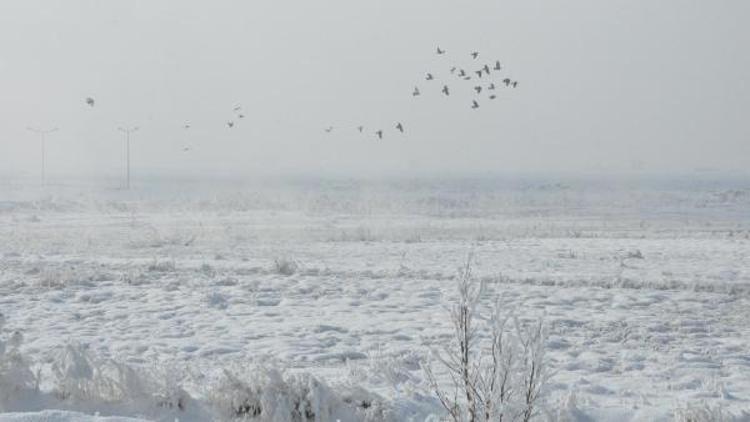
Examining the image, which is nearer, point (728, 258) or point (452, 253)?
point (728, 258)

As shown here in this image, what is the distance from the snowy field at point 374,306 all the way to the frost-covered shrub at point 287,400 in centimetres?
17

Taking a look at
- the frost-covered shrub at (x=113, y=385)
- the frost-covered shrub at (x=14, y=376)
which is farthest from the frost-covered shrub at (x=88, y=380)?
the frost-covered shrub at (x=14, y=376)

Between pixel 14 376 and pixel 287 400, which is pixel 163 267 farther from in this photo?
pixel 287 400

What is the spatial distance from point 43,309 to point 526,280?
353 inches

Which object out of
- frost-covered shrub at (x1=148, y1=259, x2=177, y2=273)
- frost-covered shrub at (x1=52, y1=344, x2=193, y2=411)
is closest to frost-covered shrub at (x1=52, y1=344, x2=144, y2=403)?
frost-covered shrub at (x1=52, y1=344, x2=193, y2=411)

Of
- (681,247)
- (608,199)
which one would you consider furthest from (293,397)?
(608,199)

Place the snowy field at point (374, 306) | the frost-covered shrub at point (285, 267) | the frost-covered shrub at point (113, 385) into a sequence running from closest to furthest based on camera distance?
the frost-covered shrub at point (113, 385), the snowy field at point (374, 306), the frost-covered shrub at point (285, 267)

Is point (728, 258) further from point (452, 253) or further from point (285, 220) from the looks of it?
point (285, 220)

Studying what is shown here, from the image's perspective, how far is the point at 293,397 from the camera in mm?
6906

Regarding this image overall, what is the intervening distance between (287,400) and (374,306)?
7180 mm

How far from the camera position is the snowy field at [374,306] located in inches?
320

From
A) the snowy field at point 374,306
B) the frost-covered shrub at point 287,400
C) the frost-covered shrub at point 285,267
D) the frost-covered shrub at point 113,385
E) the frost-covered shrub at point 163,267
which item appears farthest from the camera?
the frost-covered shrub at point 163,267

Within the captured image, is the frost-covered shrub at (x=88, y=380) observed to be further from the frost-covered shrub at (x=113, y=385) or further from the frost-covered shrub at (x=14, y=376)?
the frost-covered shrub at (x=14, y=376)

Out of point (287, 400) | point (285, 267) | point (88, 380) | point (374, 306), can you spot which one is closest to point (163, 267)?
point (285, 267)
